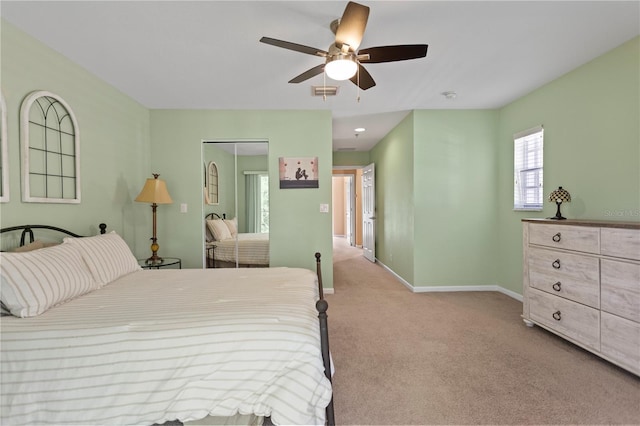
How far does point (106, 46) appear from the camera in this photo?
8.01ft

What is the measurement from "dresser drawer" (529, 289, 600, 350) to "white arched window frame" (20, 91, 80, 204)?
14.5 ft

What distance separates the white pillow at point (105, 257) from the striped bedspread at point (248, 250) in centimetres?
153

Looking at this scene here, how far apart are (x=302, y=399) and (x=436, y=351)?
1650 millimetres

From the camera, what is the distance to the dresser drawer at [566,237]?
7.51 ft

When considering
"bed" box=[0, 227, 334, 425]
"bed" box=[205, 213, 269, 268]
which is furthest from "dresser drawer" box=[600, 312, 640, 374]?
"bed" box=[205, 213, 269, 268]

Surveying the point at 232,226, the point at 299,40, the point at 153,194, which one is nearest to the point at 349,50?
the point at 299,40

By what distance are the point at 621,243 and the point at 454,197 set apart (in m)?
2.16

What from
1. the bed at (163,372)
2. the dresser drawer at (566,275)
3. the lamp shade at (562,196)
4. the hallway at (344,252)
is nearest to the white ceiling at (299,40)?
the lamp shade at (562,196)

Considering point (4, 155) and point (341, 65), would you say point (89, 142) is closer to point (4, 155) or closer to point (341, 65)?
point (4, 155)

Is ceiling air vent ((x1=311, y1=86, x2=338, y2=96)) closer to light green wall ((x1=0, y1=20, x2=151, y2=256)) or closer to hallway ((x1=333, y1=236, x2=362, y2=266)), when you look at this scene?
light green wall ((x1=0, y1=20, x2=151, y2=256))

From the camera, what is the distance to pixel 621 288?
209cm

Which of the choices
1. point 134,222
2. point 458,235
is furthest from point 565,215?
point 134,222

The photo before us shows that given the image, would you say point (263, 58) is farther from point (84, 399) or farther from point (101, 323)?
point (84, 399)

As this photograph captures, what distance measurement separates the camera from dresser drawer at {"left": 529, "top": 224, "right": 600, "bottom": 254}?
2.29 meters
